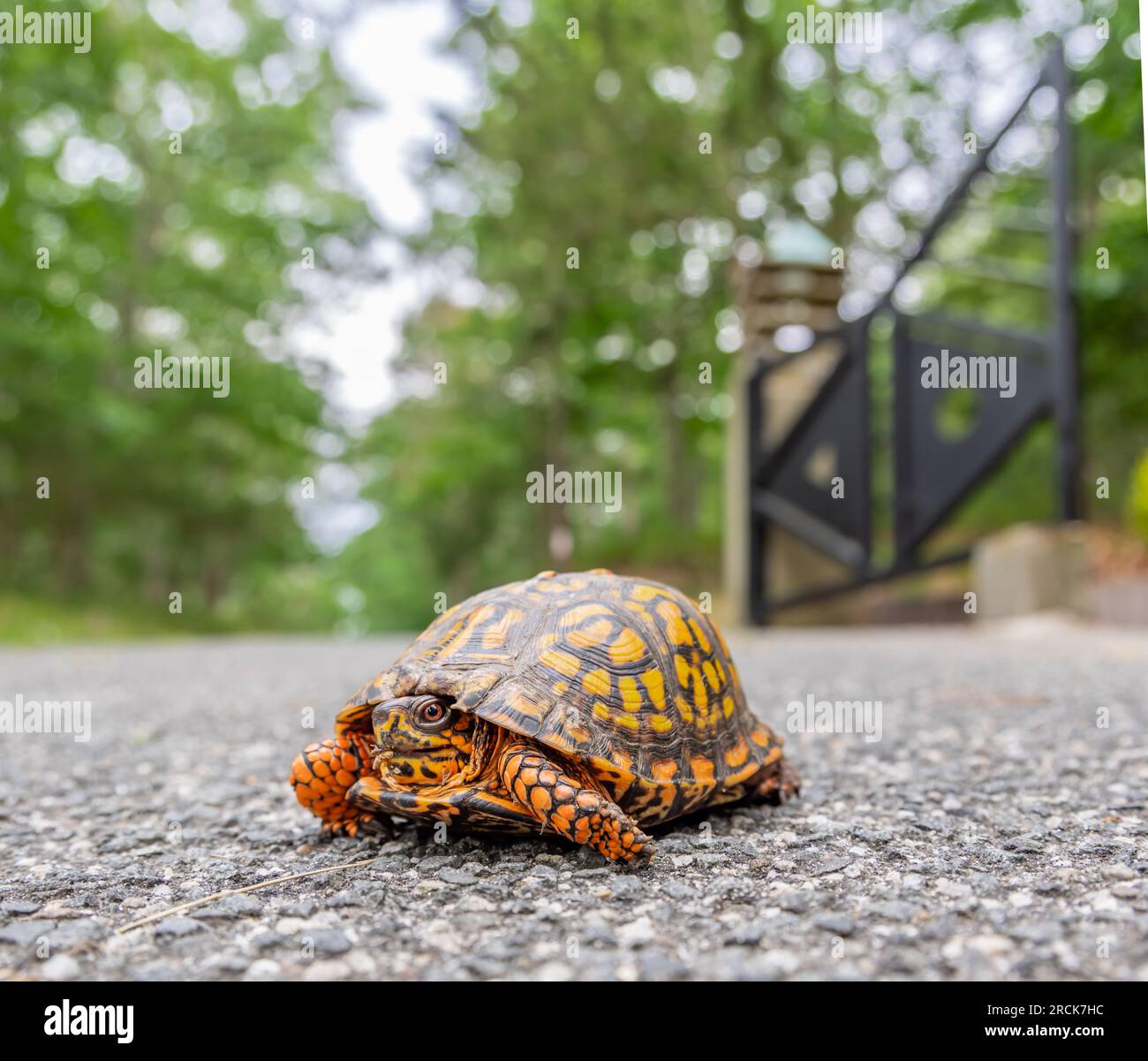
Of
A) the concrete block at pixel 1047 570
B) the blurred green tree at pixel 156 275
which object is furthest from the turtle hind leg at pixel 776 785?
the blurred green tree at pixel 156 275

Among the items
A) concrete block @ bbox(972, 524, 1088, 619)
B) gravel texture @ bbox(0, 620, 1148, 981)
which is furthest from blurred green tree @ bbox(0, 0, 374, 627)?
gravel texture @ bbox(0, 620, 1148, 981)

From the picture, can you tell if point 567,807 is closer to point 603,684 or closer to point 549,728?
point 549,728

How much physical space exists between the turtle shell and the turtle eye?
43 millimetres

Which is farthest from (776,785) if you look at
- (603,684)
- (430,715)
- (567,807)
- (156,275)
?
(156,275)

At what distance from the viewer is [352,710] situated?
9.02 ft

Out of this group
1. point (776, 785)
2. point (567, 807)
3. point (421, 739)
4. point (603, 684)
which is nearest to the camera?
point (567, 807)

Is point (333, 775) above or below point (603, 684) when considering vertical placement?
below

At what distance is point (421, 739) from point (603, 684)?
0.50 m

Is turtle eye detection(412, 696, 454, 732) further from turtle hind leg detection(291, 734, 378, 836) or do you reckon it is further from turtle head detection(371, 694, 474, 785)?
turtle hind leg detection(291, 734, 378, 836)

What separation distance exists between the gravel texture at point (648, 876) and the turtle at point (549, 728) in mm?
143

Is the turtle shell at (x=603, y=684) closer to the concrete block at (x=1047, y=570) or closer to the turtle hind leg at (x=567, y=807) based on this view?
the turtle hind leg at (x=567, y=807)

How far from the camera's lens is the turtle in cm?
245

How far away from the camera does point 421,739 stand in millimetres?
2500
